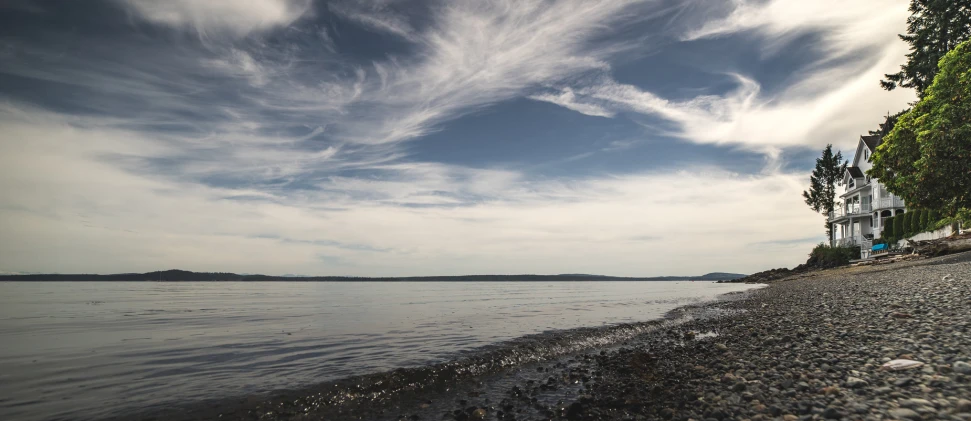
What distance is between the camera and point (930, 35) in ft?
132

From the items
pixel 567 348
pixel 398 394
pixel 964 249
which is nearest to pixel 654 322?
pixel 567 348

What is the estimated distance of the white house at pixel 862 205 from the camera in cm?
5638

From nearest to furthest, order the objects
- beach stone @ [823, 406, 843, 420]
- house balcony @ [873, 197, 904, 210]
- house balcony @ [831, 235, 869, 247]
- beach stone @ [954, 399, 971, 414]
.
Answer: beach stone @ [954, 399, 971, 414]
beach stone @ [823, 406, 843, 420]
house balcony @ [873, 197, 904, 210]
house balcony @ [831, 235, 869, 247]

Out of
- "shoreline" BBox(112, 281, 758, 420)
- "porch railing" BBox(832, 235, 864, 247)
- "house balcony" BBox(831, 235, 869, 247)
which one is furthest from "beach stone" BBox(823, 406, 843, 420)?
"porch railing" BBox(832, 235, 864, 247)

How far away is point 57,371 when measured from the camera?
11820mm

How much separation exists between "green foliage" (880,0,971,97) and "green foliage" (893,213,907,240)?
15.0 meters

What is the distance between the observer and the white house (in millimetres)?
→ 56375

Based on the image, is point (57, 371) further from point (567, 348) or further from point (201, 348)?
point (567, 348)

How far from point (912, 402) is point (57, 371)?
18295 mm

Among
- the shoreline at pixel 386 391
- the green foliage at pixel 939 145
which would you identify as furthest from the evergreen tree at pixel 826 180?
the shoreline at pixel 386 391

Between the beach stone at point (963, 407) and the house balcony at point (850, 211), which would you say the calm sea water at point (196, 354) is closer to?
the beach stone at point (963, 407)

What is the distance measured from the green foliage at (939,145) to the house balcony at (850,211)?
135ft

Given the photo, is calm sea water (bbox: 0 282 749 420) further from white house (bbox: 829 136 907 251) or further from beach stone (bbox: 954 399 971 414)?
white house (bbox: 829 136 907 251)

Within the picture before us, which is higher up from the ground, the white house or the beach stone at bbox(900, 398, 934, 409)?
the white house
